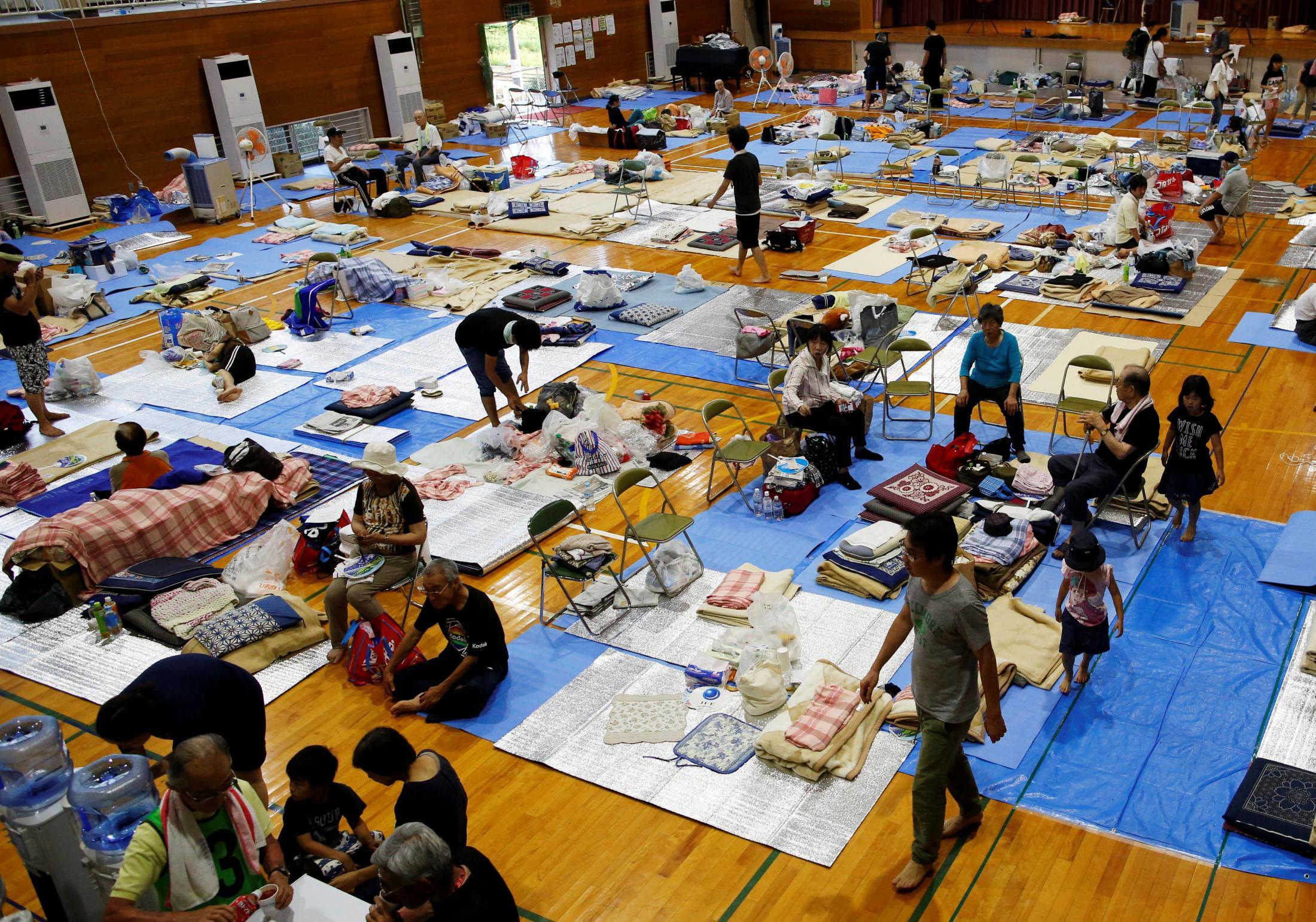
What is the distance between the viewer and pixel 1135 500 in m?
8.26

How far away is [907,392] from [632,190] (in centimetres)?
811

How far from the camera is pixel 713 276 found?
14570 mm

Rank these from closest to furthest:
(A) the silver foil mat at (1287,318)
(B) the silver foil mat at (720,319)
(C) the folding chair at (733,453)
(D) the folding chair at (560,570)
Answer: (D) the folding chair at (560,570)
(C) the folding chair at (733,453)
(A) the silver foil mat at (1287,318)
(B) the silver foil mat at (720,319)

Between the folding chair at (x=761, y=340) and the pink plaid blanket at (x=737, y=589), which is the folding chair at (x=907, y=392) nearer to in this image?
the folding chair at (x=761, y=340)

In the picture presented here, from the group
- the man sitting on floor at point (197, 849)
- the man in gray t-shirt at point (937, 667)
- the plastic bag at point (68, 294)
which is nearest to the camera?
the man sitting on floor at point (197, 849)

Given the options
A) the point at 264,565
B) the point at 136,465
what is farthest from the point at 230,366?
the point at 264,565

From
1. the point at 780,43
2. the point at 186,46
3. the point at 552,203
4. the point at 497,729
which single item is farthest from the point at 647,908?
the point at 780,43

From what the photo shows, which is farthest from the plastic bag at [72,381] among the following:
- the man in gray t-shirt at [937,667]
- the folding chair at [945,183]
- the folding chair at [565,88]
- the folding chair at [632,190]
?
the folding chair at [565,88]

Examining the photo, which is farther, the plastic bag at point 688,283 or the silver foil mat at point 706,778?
the plastic bag at point 688,283

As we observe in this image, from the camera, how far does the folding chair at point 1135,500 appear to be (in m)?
7.81

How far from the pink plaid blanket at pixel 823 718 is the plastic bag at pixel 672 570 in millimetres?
1659

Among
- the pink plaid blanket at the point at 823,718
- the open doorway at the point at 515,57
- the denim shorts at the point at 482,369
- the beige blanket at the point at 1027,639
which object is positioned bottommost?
the beige blanket at the point at 1027,639

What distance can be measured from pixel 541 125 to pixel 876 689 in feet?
70.6

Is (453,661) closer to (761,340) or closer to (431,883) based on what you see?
(431,883)
